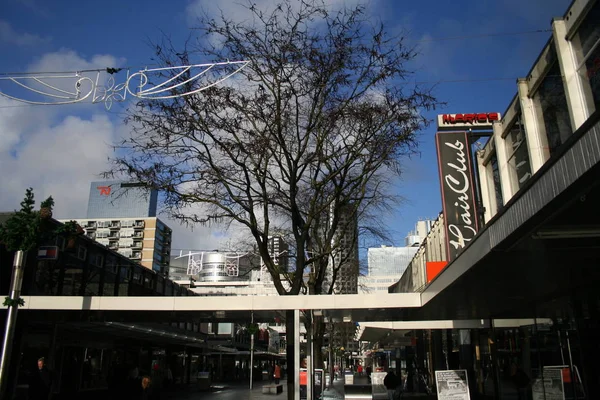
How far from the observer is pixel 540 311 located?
13.8 metres

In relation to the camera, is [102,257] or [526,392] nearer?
[526,392]

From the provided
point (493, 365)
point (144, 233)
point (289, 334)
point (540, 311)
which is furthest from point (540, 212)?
point (144, 233)

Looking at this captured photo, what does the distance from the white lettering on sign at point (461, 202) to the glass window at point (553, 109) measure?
17.1 feet

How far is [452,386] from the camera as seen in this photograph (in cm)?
1281

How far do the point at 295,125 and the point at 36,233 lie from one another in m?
7.42

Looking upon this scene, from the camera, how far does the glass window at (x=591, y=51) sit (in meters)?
9.04

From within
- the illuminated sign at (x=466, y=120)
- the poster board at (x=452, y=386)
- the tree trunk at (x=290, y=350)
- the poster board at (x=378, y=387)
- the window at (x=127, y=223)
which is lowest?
the poster board at (x=378, y=387)

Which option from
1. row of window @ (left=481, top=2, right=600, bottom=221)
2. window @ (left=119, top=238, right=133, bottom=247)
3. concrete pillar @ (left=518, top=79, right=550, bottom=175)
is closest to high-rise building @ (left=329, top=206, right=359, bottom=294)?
row of window @ (left=481, top=2, right=600, bottom=221)

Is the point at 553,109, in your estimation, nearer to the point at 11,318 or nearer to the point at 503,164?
the point at 503,164

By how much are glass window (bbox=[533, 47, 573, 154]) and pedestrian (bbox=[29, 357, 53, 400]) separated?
12.3 m

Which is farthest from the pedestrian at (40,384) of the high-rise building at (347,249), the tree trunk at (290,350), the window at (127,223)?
the window at (127,223)

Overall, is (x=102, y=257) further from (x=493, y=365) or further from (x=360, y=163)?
(x=493, y=365)

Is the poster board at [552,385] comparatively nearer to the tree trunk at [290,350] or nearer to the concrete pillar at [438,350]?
the tree trunk at [290,350]

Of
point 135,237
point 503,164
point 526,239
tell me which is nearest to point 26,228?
point 526,239
